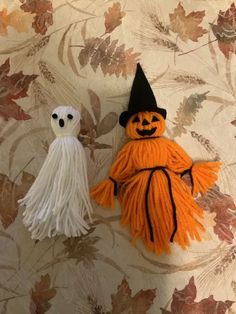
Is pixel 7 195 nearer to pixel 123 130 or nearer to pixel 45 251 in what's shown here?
pixel 45 251

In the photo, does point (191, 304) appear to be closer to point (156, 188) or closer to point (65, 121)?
point (156, 188)

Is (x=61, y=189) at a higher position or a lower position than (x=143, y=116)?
lower

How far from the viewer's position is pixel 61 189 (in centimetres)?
74

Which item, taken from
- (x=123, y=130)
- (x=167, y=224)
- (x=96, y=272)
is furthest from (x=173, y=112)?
(x=96, y=272)

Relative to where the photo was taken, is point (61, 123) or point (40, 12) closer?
point (61, 123)

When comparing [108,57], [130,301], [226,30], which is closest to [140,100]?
[108,57]

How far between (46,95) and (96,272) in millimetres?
385

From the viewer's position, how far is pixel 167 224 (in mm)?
741

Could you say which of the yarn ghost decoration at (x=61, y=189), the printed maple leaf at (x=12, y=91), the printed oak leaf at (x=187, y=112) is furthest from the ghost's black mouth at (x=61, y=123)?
the printed oak leaf at (x=187, y=112)

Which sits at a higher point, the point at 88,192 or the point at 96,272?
the point at 88,192

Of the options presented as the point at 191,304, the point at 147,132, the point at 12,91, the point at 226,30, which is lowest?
the point at 191,304

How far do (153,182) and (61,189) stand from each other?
17 centimetres

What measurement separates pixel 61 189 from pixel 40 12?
42cm

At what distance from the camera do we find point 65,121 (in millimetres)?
767
